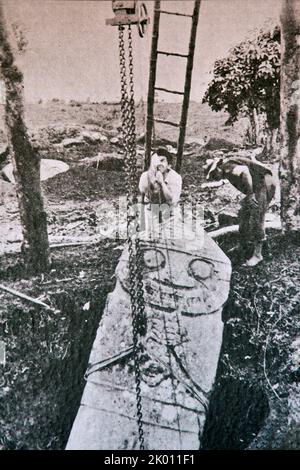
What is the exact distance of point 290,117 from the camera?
3.90m

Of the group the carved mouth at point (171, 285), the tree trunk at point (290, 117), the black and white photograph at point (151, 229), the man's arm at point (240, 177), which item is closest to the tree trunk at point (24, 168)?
the black and white photograph at point (151, 229)

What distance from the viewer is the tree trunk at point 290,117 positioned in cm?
373

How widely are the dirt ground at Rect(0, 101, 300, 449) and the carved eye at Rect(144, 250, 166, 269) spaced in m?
0.25

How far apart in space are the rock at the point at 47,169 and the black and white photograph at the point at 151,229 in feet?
0.06

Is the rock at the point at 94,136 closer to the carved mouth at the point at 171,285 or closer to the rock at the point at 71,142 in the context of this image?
the rock at the point at 71,142

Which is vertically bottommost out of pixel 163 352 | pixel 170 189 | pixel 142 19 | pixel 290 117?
pixel 163 352

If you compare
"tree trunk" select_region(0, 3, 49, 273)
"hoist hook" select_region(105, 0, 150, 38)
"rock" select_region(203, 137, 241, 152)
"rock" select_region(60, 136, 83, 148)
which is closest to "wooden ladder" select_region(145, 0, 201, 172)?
"rock" select_region(203, 137, 241, 152)

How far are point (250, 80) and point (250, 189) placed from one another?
92 centimetres

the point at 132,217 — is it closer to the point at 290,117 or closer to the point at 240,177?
the point at 240,177

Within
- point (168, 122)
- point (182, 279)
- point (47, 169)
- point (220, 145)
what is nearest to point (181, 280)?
point (182, 279)

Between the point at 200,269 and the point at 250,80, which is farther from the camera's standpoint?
the point at 200,269

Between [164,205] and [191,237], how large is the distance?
1.20 feet

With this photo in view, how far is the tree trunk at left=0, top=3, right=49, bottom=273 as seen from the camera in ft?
12.5

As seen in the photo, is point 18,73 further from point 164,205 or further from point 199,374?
point 199,374
